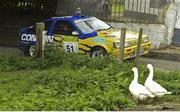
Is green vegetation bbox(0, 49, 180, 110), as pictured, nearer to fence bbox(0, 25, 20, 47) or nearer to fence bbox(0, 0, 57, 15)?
fence bbox(0, 25, 20, 47)

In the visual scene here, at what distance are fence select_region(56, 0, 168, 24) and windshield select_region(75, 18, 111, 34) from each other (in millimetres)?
3136

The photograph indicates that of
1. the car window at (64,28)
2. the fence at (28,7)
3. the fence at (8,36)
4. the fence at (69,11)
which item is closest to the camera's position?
the car window at (64,28)

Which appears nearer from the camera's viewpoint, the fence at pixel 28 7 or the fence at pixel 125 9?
the fence at pixel 125 9

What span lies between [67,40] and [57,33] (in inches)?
25.7

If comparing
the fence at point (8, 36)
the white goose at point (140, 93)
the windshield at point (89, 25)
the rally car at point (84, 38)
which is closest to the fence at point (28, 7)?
the fence at point (8, 36)

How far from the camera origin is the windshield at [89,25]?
14.7 metres

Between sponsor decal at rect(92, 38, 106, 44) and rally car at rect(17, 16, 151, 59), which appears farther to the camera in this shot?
sponsor decal at rect(92, 38, 106, 44)

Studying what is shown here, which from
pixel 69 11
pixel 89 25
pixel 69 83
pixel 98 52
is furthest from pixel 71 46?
pixel 69 83

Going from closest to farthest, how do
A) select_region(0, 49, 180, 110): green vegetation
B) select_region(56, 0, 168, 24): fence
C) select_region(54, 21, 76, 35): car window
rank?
select_region(0, 49, 180, 110): green vegetation → select_region(54, 21, 76, 35): car window → select_region(56, 0, 168, 24): fence

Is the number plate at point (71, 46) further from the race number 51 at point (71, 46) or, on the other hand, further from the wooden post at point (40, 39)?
the wooden post at point (40, 39)

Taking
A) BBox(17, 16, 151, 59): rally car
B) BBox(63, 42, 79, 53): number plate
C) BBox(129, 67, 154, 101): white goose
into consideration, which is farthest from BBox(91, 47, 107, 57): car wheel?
BBox(129, 67, 154, 101): white goose

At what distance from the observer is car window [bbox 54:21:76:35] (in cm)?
1505

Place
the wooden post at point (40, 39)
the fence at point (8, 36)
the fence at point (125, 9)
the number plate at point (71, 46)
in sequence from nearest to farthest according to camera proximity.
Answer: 1. the wooden post at point (40, 39)
2. the number plate at point (71, 46)
3. the fence at point (125, 9)
4. the fence at point (8, 36)

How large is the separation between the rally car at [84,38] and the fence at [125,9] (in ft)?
10.2
